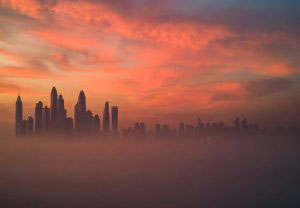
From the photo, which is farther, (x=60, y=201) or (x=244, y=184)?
(x=244, y=184)

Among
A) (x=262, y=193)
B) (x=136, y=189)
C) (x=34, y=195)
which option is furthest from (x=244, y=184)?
(x=34, y=195)

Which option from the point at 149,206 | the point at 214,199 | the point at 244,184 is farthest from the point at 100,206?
the point at 244,184

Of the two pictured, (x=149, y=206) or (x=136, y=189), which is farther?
(x=136, y=189)

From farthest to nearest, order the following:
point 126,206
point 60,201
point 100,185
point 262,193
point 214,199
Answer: point 100,185 < point 262,193 < point 214,199 < point 60,201 < point 126,206

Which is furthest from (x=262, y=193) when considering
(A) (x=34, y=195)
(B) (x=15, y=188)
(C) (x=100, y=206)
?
(B) (x=15, y=188)

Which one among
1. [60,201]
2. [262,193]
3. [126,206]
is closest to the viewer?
[126,206]

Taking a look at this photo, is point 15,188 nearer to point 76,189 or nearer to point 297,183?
point 76,189

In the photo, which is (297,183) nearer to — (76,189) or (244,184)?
(244,184)

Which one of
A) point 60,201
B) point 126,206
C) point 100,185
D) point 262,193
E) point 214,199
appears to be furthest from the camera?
point 100,185
